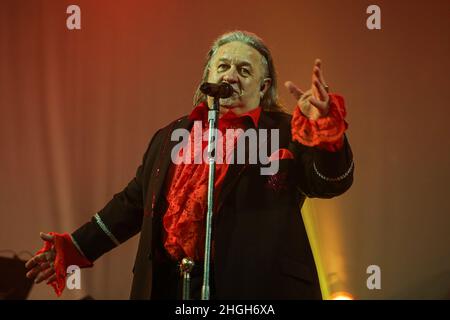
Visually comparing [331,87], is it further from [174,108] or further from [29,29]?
[29,29]

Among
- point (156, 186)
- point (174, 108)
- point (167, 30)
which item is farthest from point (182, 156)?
point (167, 30)

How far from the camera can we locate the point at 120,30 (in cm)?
318

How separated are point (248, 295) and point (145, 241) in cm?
41

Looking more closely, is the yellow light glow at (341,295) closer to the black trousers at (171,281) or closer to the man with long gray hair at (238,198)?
the man with long gray hair at (238,198)

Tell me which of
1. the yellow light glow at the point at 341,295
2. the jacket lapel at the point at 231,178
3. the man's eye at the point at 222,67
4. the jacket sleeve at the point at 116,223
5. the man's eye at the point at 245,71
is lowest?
the yellow light glow at the point at 341,295

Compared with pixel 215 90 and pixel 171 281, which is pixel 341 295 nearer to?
pixel 171 281

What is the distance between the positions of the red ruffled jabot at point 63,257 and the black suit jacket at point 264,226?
299 millimetres

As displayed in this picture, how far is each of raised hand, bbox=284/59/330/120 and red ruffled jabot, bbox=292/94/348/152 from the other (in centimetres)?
2

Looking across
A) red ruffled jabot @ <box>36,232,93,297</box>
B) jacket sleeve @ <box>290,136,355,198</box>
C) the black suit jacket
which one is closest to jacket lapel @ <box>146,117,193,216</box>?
the black suit jacket

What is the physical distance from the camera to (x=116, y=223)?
2375 mm

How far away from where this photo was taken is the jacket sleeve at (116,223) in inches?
92.2

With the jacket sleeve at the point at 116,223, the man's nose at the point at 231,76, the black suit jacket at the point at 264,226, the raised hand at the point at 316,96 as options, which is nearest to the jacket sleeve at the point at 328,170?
the black suit jacket at the point at 264,226

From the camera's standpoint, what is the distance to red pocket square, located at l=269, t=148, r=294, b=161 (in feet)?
6.78

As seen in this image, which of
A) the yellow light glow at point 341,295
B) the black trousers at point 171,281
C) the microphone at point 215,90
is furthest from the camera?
the yellow light glow at point 341,295
